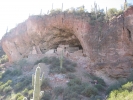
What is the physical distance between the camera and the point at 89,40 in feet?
71.2

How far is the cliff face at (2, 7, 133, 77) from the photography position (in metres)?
19.4

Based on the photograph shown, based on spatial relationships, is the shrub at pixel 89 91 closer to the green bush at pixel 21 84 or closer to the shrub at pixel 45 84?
the shrub at pixel 45 84

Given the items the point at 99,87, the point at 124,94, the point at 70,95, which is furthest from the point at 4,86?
the point at 124,94

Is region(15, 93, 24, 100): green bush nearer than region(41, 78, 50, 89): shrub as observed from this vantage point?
Yes

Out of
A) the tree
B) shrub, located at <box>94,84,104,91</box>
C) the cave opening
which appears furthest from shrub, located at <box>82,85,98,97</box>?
the cave opening

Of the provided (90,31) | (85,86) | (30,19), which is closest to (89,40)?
(90,31)

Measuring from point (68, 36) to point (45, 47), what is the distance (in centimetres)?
337

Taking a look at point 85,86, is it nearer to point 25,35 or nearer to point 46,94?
point 46,94

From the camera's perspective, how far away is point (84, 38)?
22250 mm

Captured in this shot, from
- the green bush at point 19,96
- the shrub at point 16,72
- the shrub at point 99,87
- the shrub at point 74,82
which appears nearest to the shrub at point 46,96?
the green bush at point 19,96

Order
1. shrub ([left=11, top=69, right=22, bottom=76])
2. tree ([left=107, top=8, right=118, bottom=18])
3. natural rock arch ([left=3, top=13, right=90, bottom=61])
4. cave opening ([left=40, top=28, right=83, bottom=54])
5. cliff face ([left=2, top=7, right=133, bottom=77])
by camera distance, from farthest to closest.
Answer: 1. cave opening ([left=40, top=28, right=83, bottom=54])
2. shrub ([left=11, top=69, right=22, bottom=76])
3. natural rock arch ([left=3, top=13, right=90, bottom=61])
4. tree ([left=107, top=8, right=118, bottom=18])
5. cliff face ([left=2, top=7, right=133, bottom=77])

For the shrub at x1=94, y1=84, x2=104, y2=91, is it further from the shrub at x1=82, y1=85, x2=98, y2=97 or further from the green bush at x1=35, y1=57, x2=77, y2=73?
the green bush at x1=35, y1=57, x2=77, y2=73

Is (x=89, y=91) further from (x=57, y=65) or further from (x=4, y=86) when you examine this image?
(x=4, y=86)

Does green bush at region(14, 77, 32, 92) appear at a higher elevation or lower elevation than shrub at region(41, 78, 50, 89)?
lower
